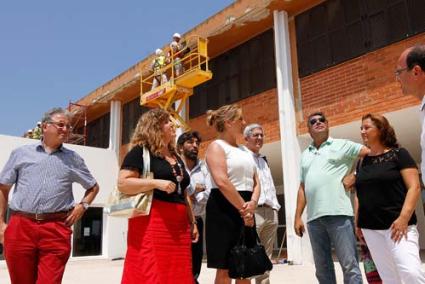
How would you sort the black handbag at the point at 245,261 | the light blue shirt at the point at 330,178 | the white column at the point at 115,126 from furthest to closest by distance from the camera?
1. the white column at the point at 115,126
2. the light blue shirt at the point at 330,178
3. the black handbag at the point at 245,261

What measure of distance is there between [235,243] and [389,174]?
134 centimetres

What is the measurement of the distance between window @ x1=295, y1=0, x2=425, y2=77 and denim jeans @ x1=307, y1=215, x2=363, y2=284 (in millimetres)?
6221

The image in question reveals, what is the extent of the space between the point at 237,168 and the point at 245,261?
2.52ft

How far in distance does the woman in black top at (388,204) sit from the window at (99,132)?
16.4 metres

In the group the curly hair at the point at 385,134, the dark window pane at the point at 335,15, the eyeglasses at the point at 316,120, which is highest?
the dark window pane at the point at 335,15

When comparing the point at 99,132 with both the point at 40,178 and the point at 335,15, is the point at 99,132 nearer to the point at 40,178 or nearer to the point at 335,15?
the point at 335,15

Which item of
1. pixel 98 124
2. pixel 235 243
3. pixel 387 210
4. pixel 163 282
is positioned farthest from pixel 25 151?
pixel 98 124

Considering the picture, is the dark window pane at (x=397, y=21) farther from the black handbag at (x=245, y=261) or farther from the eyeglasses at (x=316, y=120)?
the black handbag at (x=245, y=261)

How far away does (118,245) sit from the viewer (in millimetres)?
16094

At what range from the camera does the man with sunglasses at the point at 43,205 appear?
321 centimetres

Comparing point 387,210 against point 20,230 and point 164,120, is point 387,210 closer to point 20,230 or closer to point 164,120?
point 164,120

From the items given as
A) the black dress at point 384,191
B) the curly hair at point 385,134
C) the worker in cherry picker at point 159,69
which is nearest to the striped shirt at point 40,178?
the black dress at point 384,191

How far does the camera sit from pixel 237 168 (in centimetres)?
343

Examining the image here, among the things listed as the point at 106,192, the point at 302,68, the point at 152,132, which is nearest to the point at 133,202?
the point at 152,132
